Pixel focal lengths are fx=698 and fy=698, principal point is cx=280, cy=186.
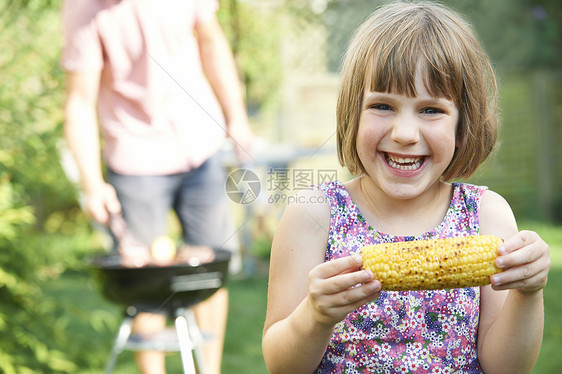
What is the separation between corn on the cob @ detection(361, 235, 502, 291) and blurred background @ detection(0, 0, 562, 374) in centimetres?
55

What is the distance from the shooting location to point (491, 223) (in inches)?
63.1

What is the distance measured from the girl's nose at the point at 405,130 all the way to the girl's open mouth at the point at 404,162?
0.05 metres

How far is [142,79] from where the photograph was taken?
9.39 feet

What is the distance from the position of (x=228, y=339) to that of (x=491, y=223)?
10.1 ft

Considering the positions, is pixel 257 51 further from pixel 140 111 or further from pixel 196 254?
pixel 196 254

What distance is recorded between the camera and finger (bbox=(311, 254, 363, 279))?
4.10ft

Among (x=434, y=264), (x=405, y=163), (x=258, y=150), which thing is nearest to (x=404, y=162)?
(x=405, y=163)

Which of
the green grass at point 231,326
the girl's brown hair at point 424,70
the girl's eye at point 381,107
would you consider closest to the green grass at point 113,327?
the green grass at point 231,326

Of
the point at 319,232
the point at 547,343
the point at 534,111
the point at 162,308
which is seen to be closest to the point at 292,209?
the point at 319,232

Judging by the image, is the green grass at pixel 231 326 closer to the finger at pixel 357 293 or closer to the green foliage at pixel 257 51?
the green foliage at pixel 257 51

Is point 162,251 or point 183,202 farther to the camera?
point 183,202

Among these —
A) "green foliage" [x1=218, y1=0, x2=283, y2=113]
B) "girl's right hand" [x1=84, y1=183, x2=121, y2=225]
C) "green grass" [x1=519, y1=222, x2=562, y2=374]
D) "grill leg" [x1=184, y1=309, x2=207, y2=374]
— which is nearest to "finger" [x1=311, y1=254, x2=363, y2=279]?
"grill leg" [x1=184, y1=309, x2=207, y2=374]

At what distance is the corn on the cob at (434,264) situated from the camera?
1304mm

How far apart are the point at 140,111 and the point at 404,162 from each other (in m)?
1.66
